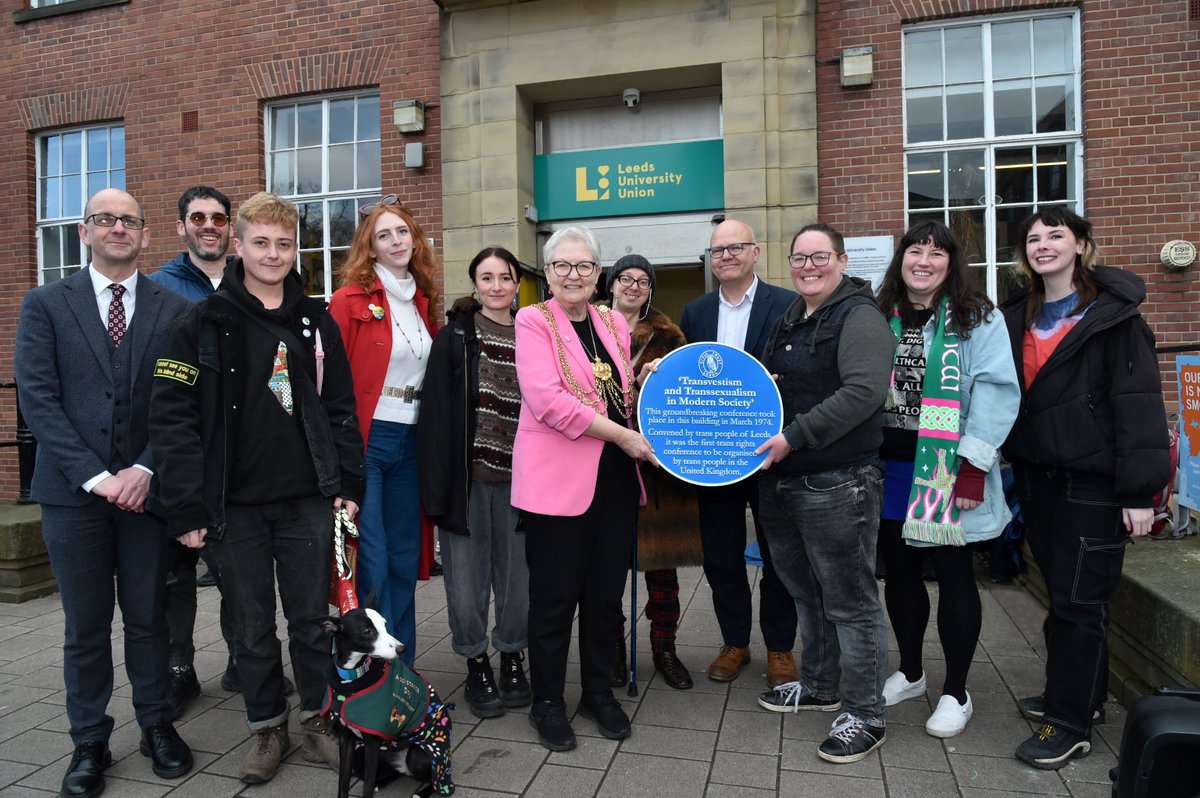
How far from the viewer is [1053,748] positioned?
3.09m

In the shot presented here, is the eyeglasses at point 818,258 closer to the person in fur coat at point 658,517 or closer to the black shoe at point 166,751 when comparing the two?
the person in fur coat at point 658,517

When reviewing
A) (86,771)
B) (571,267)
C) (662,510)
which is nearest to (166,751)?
(86,771)

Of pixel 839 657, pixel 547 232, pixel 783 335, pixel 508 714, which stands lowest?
pixel 508 714

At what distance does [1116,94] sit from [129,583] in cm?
771

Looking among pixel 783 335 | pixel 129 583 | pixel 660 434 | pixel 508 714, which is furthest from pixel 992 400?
pixel 129 583

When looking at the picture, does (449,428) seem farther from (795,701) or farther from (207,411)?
(795,701)

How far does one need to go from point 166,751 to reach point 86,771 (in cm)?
26

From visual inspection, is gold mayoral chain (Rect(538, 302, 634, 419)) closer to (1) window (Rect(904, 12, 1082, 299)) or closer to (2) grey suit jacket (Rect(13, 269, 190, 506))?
(2) grey suit jacket (Rect(13, 269, 190, 506))

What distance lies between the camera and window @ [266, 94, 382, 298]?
27.5ft

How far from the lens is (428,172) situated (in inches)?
315

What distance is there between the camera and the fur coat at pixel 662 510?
3.84 metres

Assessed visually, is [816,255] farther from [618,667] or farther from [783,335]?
[618,667]

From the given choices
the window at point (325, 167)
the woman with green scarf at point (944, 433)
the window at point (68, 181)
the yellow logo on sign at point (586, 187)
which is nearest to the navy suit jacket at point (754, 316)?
the woman with green scarf at point (944, 433)

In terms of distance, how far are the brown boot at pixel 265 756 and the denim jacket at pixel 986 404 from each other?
2.65 meters
